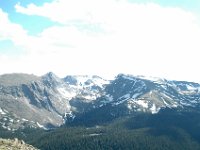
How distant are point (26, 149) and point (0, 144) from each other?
1078 centimetres

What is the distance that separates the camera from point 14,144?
16000 centimetres

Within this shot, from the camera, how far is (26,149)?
161m

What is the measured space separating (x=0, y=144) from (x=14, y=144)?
659cm

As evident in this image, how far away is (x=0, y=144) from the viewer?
15500 cm

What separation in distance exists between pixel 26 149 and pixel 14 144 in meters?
5.00
